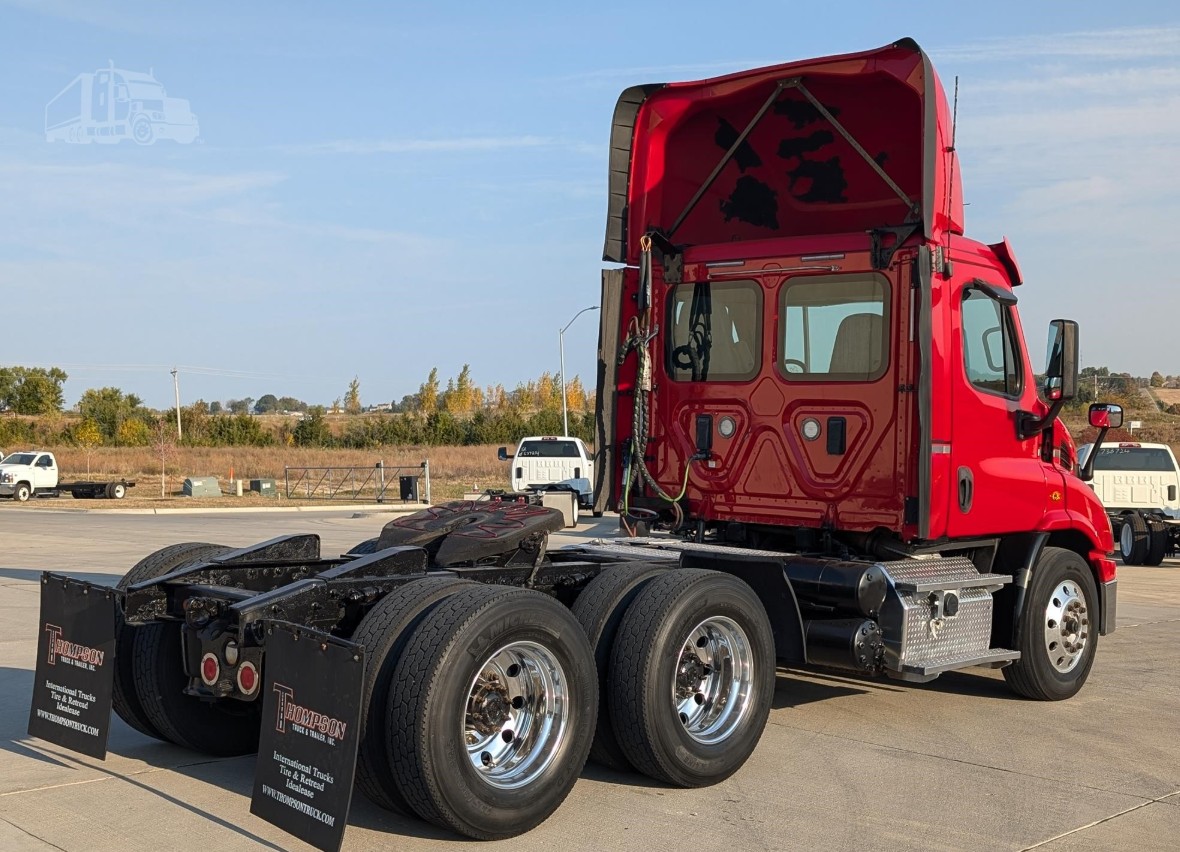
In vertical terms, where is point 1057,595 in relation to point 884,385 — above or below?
below

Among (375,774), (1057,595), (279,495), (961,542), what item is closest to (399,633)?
(375,774)

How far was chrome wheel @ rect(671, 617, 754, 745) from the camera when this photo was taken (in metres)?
6.39

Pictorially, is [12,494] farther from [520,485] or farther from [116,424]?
[116,424]

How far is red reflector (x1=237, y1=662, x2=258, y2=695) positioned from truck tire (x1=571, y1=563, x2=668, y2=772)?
5.02ft

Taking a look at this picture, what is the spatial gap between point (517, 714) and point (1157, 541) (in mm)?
17168

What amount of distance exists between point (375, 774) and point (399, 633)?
0.57 m

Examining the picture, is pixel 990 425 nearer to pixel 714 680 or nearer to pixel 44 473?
pixel 714 680

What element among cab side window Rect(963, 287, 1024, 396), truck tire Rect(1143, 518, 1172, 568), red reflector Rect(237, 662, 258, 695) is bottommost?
truck tire Rect(1143, 518, 1172, 568)

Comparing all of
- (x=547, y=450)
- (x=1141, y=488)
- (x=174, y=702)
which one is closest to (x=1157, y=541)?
(x=1141, y=488)

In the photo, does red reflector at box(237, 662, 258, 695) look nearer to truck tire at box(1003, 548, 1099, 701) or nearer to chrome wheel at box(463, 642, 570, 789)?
chrome wheel at box(463, 642, 570, 789)

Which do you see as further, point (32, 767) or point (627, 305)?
point (627, 305)

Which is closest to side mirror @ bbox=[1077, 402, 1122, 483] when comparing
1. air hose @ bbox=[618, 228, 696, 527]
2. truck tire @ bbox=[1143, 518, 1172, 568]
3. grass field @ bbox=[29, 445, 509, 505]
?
air hose @ bbox=[618, 228, 696, 527]

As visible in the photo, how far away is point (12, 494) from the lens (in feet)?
137

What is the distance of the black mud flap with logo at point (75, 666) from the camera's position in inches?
233
